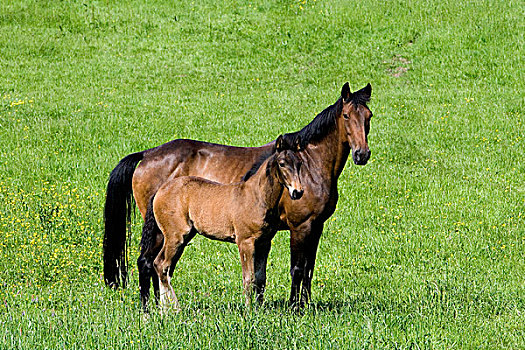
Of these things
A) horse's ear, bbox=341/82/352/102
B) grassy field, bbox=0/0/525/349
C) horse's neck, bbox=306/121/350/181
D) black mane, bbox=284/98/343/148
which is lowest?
grassy field, bbox=0/0/525/349

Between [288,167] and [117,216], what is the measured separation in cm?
337

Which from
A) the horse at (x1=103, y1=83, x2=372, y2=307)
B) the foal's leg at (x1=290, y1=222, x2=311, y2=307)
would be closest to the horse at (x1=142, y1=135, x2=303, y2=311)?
the horse at (x1=103, y1=83, x2=372, y2=307)

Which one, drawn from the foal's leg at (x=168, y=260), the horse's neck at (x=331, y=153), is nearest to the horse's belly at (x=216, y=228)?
the foal's leg at (x=168, y=260)

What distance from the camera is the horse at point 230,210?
7.06m

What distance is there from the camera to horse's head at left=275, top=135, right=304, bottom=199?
22.0 feet

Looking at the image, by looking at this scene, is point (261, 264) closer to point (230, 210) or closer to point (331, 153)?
point (230, 210)

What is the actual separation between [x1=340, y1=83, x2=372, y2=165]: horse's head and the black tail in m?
2.99

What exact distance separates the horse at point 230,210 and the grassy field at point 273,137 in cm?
61

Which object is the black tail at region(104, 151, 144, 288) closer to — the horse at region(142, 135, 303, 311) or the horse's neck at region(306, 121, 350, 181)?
the horse at region(142, 135, 303, 311)

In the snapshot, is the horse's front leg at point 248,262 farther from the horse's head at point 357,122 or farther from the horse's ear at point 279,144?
the horse's head at point 357,122

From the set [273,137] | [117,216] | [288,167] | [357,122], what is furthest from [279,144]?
[273,137]

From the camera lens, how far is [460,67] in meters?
23.9

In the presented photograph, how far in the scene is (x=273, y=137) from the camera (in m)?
17.7

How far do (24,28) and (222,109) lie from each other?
38.7 feet
